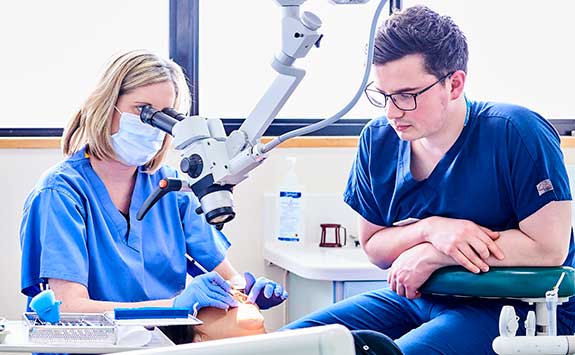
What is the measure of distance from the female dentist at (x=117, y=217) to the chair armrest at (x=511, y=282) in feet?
1.46

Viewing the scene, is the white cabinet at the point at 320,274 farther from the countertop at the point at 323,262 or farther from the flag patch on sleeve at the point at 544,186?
the flag patch on sleeve at the point at 544,186

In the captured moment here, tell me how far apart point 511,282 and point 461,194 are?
28cm

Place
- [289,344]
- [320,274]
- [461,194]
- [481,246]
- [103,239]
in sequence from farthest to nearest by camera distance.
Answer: [320,274], [103,239], [461,194], [481,246], [289,344]

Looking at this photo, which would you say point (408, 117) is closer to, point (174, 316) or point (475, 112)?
point (475, 112)

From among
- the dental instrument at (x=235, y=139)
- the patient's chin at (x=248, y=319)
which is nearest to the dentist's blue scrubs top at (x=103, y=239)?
the patient's chin at (x=248, y=319)

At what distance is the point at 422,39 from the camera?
68.4 inches

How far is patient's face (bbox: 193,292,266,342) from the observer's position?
1753 millimetres

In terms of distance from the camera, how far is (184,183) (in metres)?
1.51

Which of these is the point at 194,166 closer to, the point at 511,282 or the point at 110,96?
the point at 511,282

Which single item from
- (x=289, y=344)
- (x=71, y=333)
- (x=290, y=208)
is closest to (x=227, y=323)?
(x=71, y=333)

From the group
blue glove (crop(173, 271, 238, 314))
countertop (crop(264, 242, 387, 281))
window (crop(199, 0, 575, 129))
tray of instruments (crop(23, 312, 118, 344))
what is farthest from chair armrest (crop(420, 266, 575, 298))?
window (crop(199, 0, 575, 129))

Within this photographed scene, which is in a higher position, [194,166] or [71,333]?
[194,166]

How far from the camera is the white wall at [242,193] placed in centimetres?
273

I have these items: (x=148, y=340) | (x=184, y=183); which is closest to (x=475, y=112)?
(x=184, y=183)
